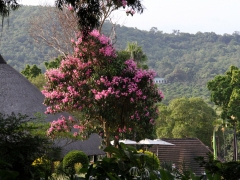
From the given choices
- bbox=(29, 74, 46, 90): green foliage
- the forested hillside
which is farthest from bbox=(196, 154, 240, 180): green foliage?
the forested hillside

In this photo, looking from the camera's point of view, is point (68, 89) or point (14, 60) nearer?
point (68, 89)

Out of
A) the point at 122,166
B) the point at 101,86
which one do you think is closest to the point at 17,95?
the point at 101,86

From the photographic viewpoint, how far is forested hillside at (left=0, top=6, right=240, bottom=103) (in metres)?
92.7

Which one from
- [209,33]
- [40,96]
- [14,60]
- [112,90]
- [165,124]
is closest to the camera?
[112,90]

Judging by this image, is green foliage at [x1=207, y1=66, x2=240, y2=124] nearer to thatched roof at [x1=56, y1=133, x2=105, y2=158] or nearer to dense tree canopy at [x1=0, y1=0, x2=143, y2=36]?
thatched roof at [x1=56, y1=133, x2=105, y2=158]

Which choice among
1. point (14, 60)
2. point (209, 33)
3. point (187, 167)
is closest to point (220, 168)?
point (187, 167)

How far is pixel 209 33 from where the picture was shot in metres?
134

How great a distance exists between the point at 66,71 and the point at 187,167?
63.7 feet

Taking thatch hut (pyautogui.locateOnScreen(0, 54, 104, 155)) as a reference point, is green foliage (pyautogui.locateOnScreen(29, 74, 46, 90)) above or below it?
above

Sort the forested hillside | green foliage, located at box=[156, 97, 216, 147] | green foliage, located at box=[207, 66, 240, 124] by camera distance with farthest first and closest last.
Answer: the forested hillside < green foliage, located at box=[156, 97, 216, 147] < green foliage, located at box=[207, 66, 240, 124]

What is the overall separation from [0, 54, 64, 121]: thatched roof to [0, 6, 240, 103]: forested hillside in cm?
6186

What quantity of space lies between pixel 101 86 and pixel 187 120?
127ft

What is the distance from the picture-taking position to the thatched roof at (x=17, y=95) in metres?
26.3

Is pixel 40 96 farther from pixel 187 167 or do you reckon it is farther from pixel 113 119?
pixel 187 167
